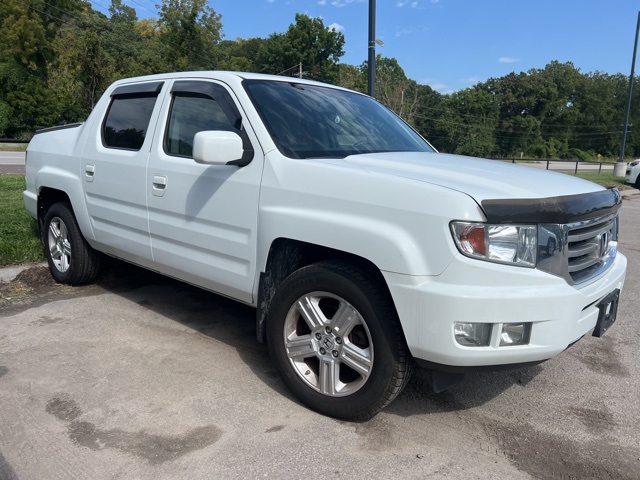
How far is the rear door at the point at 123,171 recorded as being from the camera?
398 centimetres

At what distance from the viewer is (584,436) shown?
9.38 ft

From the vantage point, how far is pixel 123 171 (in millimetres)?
4090

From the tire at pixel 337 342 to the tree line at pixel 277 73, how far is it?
102 feet

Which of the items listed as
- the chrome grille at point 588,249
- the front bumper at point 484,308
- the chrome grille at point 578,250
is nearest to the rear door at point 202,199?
the front bumper at point 484,308

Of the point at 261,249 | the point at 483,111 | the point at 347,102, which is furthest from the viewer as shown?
the point at 483,111

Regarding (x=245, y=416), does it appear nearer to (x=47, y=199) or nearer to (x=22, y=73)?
(x=47, y=199)

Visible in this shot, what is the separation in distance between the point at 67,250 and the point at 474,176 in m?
4.01

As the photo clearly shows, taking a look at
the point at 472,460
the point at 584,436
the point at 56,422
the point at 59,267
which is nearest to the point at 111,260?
the point at 59,267

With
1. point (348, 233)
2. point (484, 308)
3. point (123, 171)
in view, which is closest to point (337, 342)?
point (348, 233)

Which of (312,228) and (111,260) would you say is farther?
(111,260)

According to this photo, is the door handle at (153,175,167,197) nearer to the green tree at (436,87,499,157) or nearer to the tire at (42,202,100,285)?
the tire at (42,202,100,285)

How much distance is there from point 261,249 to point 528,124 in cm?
8501

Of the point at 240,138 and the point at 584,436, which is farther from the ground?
the point at 240,138

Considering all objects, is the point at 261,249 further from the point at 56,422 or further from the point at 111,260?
the point at 111,260
